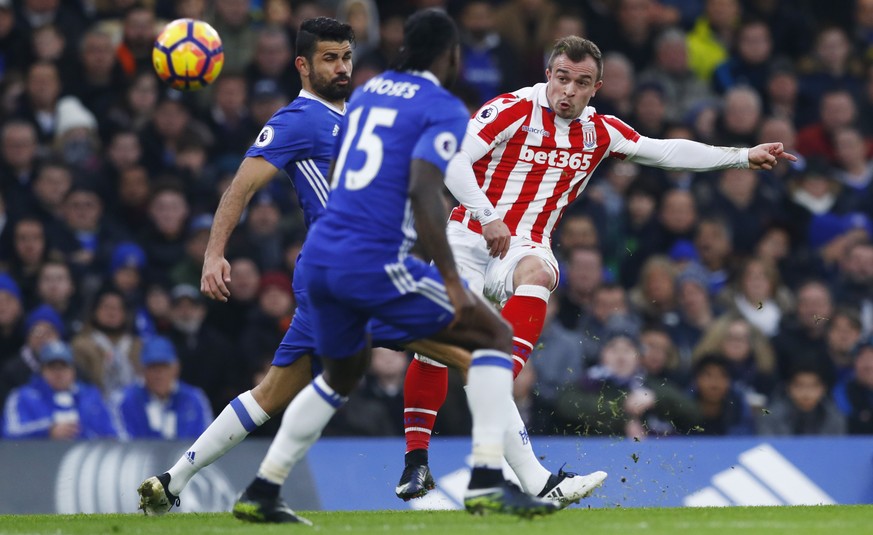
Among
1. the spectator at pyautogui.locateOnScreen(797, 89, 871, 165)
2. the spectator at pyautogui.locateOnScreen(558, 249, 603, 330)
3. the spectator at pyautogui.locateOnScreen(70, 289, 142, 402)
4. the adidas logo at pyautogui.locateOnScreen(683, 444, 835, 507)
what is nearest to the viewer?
the adidas logo at pyautogui.locateOnScreen(683, 444, 835, 507)

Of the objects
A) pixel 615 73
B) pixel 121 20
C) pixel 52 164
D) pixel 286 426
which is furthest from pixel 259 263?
pixel 286 426

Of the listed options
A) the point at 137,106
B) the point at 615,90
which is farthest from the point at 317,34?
the point at 615,90

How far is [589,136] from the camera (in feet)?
29.7

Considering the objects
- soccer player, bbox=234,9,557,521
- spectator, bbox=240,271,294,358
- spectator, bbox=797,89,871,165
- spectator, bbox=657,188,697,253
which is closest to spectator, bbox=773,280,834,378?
spectator, bbox=657,188,697,253

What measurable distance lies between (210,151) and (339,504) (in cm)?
491

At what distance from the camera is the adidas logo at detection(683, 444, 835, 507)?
10562 millimetres

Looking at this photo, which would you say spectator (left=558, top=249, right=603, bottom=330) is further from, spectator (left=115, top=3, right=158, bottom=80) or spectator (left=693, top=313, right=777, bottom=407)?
spectator (left=115, top=3, right=158, bottom=80)

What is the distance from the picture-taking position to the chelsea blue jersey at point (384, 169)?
276 inches

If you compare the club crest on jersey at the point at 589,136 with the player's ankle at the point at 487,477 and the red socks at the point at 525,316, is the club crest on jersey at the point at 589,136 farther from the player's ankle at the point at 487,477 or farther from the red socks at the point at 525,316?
the player's ankle at the point at 487,477

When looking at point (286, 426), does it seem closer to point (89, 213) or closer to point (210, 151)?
point (89, 213)

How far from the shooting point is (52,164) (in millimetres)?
13188

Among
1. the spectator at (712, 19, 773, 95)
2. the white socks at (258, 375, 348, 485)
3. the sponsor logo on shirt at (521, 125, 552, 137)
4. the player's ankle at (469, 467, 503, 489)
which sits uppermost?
the sponsor logo on shirt at (521, 125, 552, 137)

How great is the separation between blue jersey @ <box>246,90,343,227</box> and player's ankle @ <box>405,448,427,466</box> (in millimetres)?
1474

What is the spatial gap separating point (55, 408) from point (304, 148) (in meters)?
4.06
